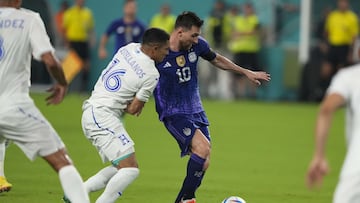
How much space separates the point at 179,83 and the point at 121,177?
1819mm

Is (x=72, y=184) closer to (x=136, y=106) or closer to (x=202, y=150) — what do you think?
(x=136, y=106)

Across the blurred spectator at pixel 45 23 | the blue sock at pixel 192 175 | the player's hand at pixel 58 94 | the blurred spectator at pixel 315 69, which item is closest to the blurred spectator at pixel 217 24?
the blurred spectator at pixel 315 69

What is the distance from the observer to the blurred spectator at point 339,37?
2808 cm

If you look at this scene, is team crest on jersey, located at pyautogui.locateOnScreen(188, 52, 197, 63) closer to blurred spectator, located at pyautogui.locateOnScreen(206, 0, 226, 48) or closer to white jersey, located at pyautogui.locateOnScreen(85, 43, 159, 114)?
white jersey, located at pyautogui.locateOnScreen(85, 43, 159, 114)

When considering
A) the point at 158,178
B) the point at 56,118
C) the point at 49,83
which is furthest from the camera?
the point at 49,83

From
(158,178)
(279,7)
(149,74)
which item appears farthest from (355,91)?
(279,7)

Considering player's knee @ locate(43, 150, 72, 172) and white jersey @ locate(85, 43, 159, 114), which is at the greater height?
white jersey @ locate(85, 43, 159, 114)

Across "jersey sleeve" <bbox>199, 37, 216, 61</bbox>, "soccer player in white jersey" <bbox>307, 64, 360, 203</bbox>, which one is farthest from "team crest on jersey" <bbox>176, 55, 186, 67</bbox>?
"soccer player in white jersey" <bbox>307, 64, 360, 203</bbox>

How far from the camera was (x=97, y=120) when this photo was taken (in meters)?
9.81

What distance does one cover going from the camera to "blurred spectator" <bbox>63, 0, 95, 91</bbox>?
95.9ft

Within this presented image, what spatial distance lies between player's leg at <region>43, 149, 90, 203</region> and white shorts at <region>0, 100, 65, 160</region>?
7 cm

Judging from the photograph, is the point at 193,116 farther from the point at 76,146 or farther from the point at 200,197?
the point at 76,146

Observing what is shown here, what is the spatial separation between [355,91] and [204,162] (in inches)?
149

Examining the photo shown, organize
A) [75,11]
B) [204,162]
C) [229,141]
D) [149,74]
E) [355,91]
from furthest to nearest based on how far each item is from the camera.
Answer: [75,11]
[229,141]
[204,162]
[149,74]
[355,91]
